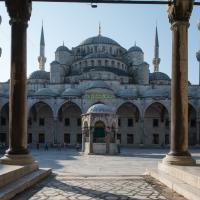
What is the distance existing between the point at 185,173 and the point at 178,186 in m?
0.54

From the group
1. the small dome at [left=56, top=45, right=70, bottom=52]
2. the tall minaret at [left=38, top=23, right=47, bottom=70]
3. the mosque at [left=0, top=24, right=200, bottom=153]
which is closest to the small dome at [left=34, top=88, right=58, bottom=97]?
the mosque at [left=0, top=24, right=200, bottom=153]

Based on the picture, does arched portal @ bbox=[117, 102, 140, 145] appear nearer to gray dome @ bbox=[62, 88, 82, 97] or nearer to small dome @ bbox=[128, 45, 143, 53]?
gray dome @ bbox=[62, 88, 82, 97]

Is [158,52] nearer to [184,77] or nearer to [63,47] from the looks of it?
[63,47]

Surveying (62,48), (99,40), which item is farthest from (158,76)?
(62,48)

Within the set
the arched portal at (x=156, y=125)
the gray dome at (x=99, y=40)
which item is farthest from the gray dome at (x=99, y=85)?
the gray dome at (x=99, y=40)

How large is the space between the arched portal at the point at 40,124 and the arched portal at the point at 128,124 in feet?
26.8

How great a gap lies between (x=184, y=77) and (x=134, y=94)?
35947 mm

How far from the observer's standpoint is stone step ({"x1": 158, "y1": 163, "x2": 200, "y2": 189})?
627cm

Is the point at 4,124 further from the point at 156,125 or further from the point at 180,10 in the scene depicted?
the point at 180,10

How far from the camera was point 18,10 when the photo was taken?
838 centimetres

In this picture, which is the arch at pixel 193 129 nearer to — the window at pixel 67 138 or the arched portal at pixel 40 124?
the window at pixel 67 138

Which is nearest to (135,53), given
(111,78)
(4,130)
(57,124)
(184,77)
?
(111,78)

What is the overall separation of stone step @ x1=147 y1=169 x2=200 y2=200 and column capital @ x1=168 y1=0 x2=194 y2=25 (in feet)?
11.2

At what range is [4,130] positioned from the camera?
45312 millimetres
